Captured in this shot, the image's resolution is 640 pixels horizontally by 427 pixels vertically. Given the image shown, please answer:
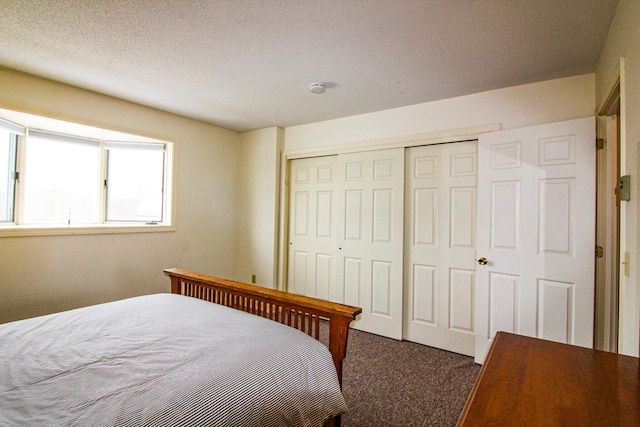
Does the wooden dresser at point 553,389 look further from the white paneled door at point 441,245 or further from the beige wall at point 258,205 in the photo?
the beige wall at point 258,205

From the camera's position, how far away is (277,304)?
179 cm

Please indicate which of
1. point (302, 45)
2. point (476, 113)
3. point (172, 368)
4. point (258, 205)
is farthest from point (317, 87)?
point (172, 368)

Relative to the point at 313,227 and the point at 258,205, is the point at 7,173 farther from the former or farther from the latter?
the point at 313,227

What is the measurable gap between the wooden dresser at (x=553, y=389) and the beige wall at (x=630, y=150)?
49 cm

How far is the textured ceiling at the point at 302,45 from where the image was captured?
1.61 metres

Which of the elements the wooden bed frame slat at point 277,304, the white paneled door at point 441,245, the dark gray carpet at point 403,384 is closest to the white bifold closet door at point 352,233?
the white paneled door at point 441,245

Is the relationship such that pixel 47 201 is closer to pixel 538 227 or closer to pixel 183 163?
pixel 183 163

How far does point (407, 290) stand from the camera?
3.04m

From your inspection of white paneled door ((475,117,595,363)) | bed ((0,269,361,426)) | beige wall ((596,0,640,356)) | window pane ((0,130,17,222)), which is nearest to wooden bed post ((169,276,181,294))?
bed ((0,269,361,426))

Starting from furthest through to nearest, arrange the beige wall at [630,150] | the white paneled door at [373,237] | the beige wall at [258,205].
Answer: the beige wall at [258,205]
the white paneled door at [373,237]
the beige wall at [630,150]

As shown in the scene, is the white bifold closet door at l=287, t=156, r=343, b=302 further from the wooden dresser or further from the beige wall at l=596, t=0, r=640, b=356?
the wooden dresser

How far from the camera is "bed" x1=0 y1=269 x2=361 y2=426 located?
93 centimetres

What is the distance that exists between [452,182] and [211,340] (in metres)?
2.42

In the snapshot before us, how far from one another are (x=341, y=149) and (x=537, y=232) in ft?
6.63
